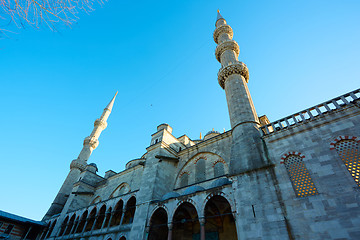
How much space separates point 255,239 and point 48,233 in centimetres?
2520

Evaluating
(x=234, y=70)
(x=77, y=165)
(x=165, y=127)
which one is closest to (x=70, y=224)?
(x=77, y=165)

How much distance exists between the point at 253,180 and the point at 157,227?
26.8 ft

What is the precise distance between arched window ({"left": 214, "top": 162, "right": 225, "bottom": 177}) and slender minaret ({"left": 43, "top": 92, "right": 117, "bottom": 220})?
23.5m

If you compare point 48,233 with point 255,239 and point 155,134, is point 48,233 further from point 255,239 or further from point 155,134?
point 255,239

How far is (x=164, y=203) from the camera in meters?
12.6

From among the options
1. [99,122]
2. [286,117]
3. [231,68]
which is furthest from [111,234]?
[99,122]

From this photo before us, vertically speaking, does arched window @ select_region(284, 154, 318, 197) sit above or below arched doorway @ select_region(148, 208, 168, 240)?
above

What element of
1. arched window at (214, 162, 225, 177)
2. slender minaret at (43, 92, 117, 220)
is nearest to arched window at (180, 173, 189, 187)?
arched window at (214, 162, 225, 177)

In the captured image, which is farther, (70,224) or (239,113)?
(70,224)

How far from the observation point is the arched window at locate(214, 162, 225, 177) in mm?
13848

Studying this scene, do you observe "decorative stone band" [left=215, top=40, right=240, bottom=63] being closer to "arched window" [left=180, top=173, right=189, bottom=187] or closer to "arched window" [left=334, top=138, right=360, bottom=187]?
"arched window" [left=180, top=173, right=189, bottom=187]

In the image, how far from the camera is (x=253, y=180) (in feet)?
31.1

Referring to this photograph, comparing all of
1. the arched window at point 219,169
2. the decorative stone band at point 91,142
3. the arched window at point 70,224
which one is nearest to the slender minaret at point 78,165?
the decorative stone band at point 91,142

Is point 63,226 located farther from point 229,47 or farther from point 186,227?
point 229,47
